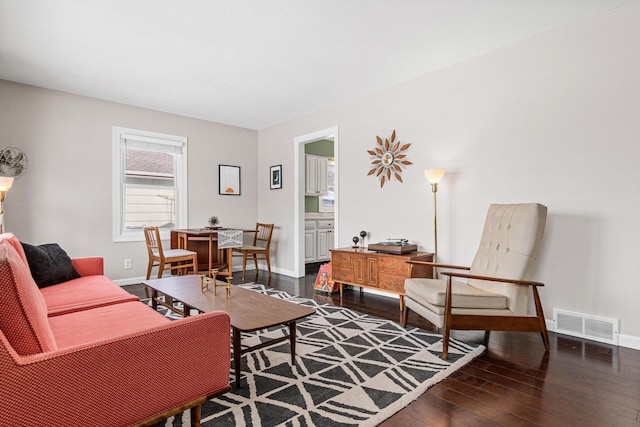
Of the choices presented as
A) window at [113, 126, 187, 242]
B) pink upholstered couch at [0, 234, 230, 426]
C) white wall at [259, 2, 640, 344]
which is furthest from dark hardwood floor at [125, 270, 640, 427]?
window at [113, 126, 187, 242]

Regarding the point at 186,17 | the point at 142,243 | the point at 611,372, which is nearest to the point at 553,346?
the point at 611,372

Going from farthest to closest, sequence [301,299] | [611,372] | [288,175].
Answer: [288,175] < [301,299] < [611,372]

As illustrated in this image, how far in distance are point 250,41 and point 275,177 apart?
116 inches

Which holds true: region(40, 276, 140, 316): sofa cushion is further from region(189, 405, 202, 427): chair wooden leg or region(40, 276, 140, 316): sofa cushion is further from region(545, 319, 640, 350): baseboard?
region(545, 319, 640, 350): baseboard

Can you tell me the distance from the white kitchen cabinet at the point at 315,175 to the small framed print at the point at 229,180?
4.32 feet

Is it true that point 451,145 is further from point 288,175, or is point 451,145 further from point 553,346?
point 288,175

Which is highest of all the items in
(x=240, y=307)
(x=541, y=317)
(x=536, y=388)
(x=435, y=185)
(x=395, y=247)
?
(x=435, y=185)

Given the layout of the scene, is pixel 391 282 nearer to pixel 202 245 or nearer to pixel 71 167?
pixel 202 245

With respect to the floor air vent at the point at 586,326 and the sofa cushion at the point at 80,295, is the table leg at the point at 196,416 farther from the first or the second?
the floor air vent at the point at 586,326

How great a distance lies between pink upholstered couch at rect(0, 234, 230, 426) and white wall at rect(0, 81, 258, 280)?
321cm

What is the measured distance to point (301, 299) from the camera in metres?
3.93

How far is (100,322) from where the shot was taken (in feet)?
6.25

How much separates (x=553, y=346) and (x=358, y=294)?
2109 millimetres

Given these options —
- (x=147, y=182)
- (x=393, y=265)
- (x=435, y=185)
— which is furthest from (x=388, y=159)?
(x=147, y=182)
